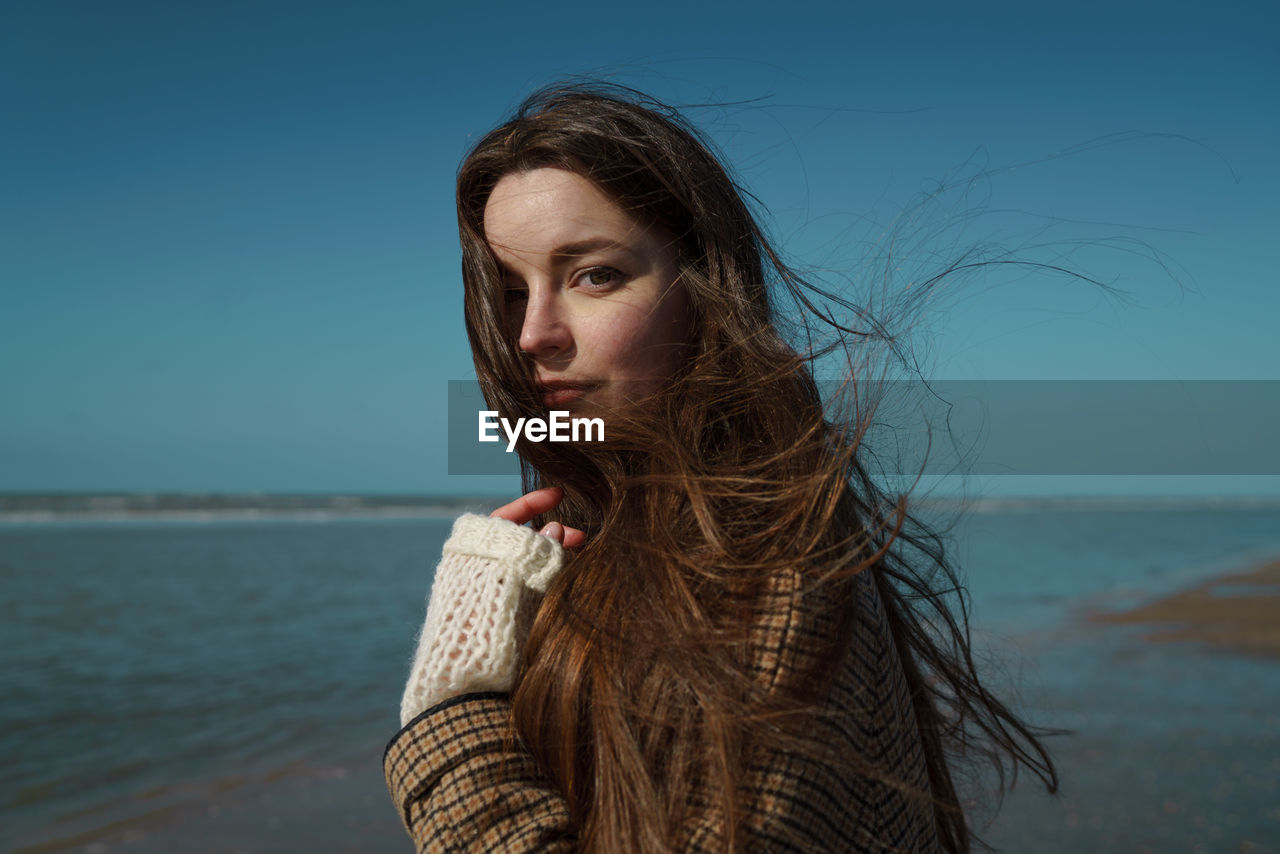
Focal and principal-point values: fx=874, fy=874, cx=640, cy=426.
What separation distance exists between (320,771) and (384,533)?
14.6m

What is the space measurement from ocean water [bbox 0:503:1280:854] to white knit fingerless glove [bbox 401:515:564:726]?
1.65 metres

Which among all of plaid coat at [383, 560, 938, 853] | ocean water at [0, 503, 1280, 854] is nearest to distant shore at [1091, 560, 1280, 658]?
ocean water at [0, 503, 1280, 854]

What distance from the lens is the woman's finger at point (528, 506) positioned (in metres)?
1.64

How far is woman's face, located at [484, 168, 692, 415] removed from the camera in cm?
167

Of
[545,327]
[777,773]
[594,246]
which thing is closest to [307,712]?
[545,327]

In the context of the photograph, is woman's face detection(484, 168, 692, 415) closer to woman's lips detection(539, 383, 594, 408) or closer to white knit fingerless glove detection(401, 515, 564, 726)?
woman's lips detection(539, 383, 594, 408)

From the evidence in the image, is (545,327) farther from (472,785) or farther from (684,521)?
(472,785)

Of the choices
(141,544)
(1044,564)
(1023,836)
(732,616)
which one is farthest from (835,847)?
(141,544)

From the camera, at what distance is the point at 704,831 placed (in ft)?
3.80

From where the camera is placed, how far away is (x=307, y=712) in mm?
5840

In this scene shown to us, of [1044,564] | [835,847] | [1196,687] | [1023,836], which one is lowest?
[1044,564]

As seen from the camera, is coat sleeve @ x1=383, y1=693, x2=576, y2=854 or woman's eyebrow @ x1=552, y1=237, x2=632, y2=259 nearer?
coat sleeve @ x1=383, y1=693, x2=576, y2=854

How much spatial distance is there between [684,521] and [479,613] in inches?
14.7

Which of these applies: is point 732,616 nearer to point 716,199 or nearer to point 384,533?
point 716,199
